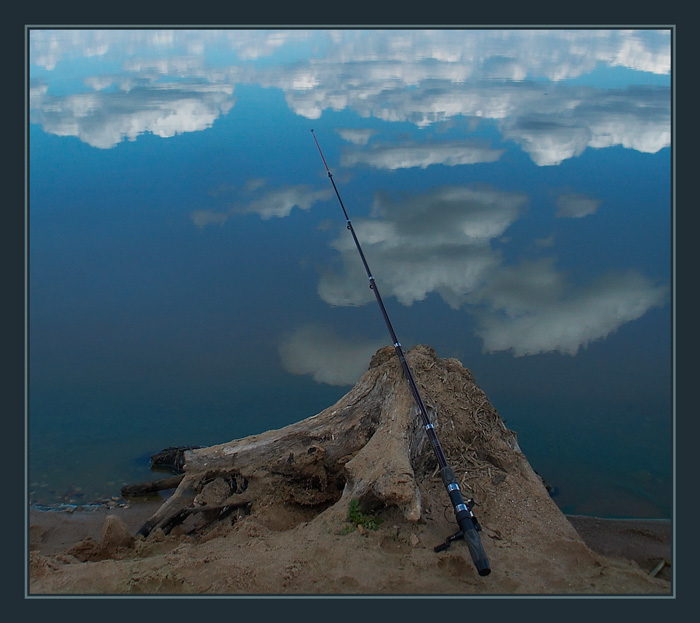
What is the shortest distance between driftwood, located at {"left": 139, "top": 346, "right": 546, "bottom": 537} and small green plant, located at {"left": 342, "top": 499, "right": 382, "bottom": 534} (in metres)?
0.51

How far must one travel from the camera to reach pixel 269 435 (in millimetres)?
6941

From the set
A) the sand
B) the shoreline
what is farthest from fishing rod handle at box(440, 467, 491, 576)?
the shoreline

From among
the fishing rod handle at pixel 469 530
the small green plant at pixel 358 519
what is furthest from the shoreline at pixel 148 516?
the small green plant at pixel 358 519

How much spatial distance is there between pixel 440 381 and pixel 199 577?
292cm

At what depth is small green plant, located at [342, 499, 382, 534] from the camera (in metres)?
5.42

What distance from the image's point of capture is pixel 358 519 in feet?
18.0

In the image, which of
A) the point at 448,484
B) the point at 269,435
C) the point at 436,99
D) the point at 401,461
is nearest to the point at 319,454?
the point at 269,435

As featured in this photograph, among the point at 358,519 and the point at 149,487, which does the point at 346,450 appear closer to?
the point at 358,519

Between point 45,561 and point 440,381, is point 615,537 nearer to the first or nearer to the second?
point 440,381

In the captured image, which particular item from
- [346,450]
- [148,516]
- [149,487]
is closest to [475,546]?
[346,450]

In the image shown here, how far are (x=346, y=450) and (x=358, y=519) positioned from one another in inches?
49.2

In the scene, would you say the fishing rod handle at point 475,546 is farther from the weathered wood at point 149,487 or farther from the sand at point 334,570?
the weathered wood at point 149,487

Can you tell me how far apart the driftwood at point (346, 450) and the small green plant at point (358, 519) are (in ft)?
1.67

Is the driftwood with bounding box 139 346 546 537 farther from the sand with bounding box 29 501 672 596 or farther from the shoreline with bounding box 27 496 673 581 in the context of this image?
the shoreline with bounding box 27 496 673 581
